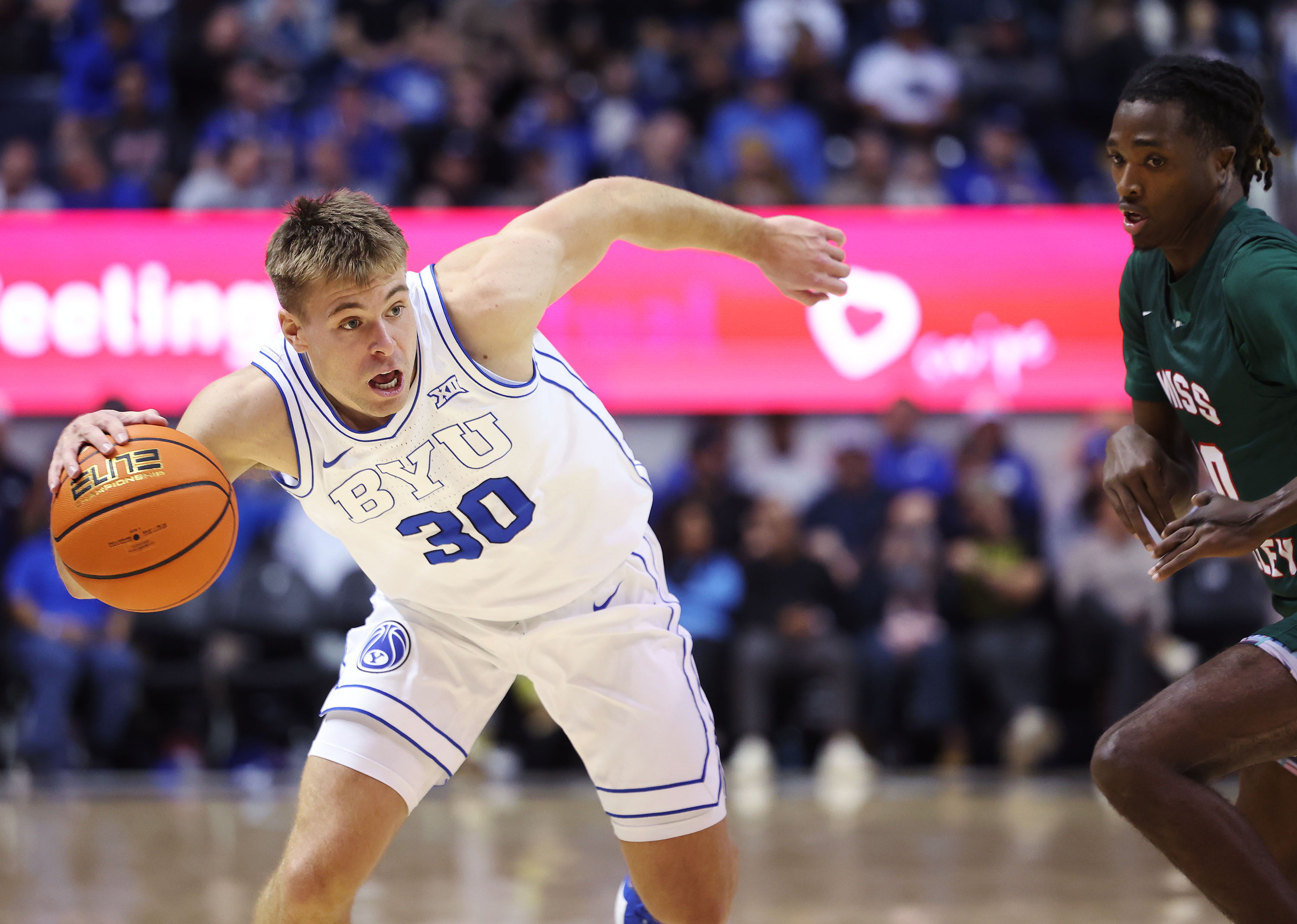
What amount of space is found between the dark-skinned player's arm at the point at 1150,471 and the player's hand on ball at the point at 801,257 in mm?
849

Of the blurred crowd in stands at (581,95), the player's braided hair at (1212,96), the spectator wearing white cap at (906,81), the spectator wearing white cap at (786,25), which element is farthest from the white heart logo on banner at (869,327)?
the player's braided hair at (1212,96)

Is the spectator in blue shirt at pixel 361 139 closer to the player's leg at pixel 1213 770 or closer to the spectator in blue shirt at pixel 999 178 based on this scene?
the spectator in blue shirt at pixel 999 178

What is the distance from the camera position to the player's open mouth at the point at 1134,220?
9.96 feet

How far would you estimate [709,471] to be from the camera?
28.0ft

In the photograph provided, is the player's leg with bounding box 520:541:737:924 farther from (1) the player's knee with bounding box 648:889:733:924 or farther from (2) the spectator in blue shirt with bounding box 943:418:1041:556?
(2) the spectator in blue shirt with bounding box 943:418:1041:556

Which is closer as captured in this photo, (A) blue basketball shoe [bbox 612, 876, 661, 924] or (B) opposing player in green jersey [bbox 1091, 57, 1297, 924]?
(B) opposing player in green jersey [bbox 1091, 57, 1297, 924]

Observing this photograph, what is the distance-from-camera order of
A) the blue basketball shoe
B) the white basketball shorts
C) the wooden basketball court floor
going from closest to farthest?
1. the white basketball shorts
2. the blue basketball shoe
3. the wooden basketball court floor

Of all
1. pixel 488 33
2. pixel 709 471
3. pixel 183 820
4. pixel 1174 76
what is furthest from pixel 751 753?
pixel 488 33

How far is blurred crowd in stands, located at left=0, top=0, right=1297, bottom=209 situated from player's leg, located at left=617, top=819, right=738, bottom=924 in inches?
→ 256

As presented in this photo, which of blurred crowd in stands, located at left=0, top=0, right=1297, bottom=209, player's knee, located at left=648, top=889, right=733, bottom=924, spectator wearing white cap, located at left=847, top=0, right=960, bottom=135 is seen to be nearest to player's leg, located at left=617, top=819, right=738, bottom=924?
player's knee, located at left=648, top=889, right=733, bottom=924

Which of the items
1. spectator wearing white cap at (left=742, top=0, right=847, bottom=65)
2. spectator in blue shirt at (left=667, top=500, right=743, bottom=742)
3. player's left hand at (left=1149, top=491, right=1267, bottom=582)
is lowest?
spectator in blue shirt at (left=667, top=500, right=743, bottom=742)

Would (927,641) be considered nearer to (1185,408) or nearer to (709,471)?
(709,471)

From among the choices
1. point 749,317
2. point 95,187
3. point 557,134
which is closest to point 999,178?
point 749,317

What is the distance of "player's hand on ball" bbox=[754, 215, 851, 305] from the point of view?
3768mm
